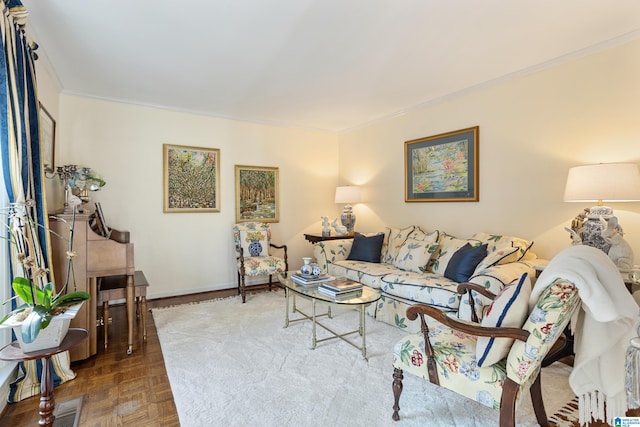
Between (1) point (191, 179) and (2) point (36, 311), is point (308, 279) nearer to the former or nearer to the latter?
(2) point (36, 311)

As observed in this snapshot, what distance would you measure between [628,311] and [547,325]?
367mm

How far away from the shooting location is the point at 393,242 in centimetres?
420

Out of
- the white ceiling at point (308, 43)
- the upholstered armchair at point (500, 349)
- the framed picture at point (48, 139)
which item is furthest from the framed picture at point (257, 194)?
the upholstered armchair at point (500, 349)

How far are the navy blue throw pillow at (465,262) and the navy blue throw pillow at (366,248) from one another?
110 centimetres

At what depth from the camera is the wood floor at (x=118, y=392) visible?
73.8 inches

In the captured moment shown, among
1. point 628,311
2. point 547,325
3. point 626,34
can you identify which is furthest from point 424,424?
point 626,34

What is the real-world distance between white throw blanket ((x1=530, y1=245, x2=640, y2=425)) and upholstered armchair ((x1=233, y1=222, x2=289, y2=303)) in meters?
3.27

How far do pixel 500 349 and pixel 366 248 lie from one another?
2.72 m

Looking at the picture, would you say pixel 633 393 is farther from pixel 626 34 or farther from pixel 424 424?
pixel 626 34

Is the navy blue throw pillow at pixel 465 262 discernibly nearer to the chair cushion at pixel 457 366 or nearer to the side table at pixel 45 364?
the chair cushion at pixel 457 366

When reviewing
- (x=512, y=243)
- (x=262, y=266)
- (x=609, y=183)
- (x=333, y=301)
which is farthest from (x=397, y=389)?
(x=262, y=266)

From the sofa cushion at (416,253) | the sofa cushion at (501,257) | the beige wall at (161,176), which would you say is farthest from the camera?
the beige wall at (161,176)

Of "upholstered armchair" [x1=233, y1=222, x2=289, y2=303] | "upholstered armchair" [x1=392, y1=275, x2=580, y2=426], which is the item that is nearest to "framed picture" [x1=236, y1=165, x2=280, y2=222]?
"upholstered armchair" [x1=233, y1=222, x2=289, y2=303]

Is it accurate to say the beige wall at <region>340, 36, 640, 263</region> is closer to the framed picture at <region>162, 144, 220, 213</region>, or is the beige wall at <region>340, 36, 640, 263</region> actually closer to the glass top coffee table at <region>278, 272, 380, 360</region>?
the glass top coffee table at <region>278, 272, 380, 360</region>
